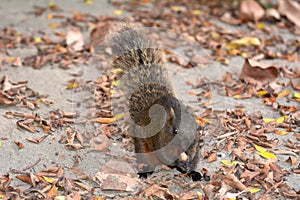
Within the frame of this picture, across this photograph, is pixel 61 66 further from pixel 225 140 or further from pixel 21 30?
pixel 225 140

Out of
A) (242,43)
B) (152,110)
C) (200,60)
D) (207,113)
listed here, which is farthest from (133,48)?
(242,43)

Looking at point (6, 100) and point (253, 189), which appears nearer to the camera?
point (253, 189)

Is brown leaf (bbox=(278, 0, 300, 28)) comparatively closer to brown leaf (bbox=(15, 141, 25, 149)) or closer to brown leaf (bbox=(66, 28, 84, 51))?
brown leaf (bbox=(66, 28, 84, 51))

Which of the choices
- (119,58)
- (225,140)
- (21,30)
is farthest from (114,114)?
(21,30)

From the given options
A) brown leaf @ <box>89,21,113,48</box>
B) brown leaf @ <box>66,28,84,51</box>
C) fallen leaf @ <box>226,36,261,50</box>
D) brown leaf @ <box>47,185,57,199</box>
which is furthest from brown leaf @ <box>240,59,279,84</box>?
brown leaf @ <box>47,185,57,199</box>

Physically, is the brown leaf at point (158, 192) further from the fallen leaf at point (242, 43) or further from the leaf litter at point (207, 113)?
the fallen leaf at point (242, 43)

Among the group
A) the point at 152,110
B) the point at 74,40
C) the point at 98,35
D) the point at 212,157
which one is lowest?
the point at 212,157

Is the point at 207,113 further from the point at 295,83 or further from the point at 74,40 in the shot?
the point at 74,40

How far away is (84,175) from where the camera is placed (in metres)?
4.38

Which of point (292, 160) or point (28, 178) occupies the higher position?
point (292, 160)

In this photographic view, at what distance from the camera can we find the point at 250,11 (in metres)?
8.02

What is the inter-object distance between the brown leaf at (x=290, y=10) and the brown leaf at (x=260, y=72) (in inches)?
78.8

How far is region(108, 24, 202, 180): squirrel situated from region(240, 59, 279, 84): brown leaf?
4.66 ft

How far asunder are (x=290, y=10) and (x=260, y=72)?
7.53 feet
